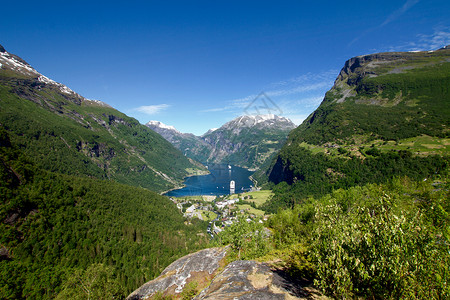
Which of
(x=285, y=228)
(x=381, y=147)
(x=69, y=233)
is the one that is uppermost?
(x=381, y=147)

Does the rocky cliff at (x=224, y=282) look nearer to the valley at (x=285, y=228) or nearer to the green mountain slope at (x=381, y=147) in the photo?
the valley at (x=285, y=228)

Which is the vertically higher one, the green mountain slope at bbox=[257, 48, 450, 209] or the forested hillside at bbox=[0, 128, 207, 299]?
the green mountain slope at bbox=[257, 48, 450, 209]

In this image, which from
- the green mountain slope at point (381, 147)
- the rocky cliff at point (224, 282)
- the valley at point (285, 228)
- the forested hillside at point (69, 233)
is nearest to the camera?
the valley at point (285, 228)

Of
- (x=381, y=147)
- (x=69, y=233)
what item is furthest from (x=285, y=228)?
(x=381, y=147)

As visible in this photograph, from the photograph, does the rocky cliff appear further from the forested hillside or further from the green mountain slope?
the green mountain slope

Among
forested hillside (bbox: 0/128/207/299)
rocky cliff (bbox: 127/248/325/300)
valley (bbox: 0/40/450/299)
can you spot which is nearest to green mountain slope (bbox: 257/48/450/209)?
valley (bbox: 0/40/450/299)

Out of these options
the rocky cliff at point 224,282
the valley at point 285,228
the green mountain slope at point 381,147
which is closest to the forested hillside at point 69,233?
the valley at point 285,228

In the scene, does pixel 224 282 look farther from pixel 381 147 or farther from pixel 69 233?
pixel 381 147

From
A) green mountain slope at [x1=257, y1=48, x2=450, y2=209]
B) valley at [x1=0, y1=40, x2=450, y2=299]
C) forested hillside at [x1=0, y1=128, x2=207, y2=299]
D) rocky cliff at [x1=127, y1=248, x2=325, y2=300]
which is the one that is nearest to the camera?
valley at [x1=0, y1=40, x2=450, y2=299]

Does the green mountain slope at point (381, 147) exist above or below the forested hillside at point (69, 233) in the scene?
above

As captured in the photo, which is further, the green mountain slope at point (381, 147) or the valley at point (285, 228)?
the green mountain slope at point (381, 147)

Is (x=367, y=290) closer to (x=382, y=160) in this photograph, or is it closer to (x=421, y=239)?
(x=421, y=239)

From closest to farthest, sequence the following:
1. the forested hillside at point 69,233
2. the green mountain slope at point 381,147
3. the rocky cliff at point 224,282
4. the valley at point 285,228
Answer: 1. the valley at point 285,228
2. the rocky cliff at point 224,282
3. the forested hillside at point 69,233
4. the green mountain slope at point 381,147

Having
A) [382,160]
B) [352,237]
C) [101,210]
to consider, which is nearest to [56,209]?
[101,210]
